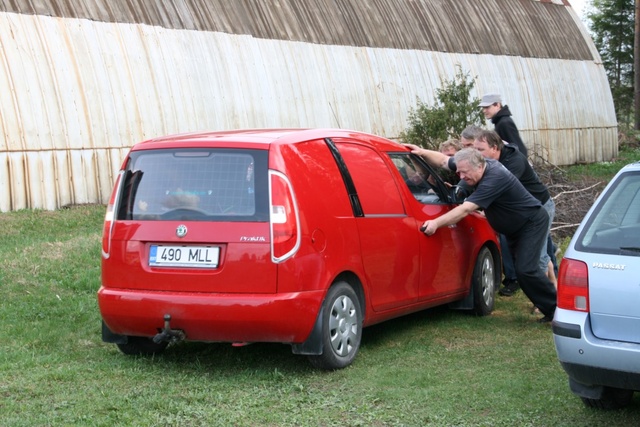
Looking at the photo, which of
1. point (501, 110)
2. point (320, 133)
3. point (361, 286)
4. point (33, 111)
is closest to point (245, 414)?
point (361, 286)

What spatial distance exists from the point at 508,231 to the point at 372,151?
147 cm

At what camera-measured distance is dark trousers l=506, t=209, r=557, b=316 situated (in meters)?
8.23

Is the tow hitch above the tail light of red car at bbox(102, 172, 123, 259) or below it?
below

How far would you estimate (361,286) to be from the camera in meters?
7.19

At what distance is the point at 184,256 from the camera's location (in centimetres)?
657

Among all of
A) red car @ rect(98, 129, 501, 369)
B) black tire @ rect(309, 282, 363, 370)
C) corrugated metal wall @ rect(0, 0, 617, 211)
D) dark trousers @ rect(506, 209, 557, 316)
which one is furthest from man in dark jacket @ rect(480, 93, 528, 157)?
corrugated metal wall @ rect(0, 0, 617, 211)

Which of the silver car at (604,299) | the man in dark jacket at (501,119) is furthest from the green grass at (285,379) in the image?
the man in dark jacket at (501,119)

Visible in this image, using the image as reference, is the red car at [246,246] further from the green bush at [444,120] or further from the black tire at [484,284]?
the green bush at [444,120]

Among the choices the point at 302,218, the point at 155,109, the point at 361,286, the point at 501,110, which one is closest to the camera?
the point at 302,218

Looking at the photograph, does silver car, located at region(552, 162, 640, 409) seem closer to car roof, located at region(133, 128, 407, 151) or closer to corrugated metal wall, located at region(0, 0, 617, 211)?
car roof, located at region(133, 128, 407, 151)

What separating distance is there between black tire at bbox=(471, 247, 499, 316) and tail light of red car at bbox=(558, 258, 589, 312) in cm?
347

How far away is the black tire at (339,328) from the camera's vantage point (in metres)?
6.71

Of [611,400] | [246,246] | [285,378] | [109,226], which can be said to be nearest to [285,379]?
[285,378]

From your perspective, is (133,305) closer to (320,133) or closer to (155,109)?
(320,133)
